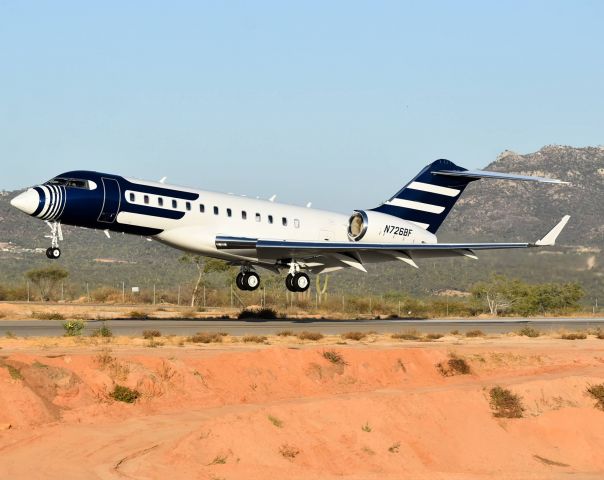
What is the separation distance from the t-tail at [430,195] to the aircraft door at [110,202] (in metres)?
13.9

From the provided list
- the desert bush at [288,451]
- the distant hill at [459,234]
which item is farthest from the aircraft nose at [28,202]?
the distant hill at [459,234]

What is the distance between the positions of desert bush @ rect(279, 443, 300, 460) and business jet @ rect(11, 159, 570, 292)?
18.2 meters

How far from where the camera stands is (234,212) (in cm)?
3975

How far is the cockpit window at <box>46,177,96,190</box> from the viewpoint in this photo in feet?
117

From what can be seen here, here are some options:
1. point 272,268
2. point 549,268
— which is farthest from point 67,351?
point 549,268

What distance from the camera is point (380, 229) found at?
145 ft

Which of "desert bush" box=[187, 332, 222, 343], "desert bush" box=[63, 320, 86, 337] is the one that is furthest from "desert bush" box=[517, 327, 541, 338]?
"desert bush" box=[63, 320, 86, 337]

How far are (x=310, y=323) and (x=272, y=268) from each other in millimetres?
2820

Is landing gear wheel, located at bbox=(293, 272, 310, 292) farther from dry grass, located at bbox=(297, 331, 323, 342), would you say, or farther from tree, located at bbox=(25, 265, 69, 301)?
tree, located at bbox=(25, 265, 69, 301)

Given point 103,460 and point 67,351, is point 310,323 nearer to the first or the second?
point 67,351

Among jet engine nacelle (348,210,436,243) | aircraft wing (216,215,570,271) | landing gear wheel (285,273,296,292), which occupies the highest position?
jet engine nacelle (348,210,436,243)

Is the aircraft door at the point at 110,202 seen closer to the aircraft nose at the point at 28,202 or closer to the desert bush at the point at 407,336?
the aircraft nose at the point at 28,202

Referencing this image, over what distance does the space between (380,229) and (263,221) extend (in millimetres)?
5989

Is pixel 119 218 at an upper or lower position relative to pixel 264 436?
upper
